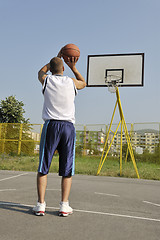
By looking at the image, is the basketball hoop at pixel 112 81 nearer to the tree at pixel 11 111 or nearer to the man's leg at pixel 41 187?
the man's leg at pixel 41 187

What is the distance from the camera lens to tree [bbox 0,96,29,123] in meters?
22.9

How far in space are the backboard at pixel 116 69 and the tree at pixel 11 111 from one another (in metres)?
14.4

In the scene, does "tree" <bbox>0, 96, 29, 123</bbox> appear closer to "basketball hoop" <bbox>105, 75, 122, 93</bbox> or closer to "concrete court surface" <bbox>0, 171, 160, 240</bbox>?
"basketball hoop" <bbox>105, 75, 122, 93</bbox>

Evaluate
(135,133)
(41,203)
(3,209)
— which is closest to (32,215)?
(41,203)

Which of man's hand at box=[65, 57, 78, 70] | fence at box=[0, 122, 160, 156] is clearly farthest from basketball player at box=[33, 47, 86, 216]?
fence at box=[0, 122, 160, 156]

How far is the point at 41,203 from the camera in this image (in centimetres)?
288

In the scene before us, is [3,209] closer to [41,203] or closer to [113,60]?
[41,203]

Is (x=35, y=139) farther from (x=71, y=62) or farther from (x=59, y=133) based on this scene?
(x=59, y=133)

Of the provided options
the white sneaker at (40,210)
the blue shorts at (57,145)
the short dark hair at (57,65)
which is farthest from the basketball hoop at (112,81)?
the white sneaker at (40,210)

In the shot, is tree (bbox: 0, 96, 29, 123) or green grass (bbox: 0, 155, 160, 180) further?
tree (bbox: 0, 96, 29, 123)

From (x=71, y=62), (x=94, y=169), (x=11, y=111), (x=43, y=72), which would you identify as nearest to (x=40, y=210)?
(x=43, y=72)

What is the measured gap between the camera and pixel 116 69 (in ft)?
31.5

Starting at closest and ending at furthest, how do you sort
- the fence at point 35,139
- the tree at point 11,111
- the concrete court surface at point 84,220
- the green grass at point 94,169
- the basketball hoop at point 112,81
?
the concrete court surface at point 84,220 → the green grass at point 94,169 → the basketball hoop at point 112,81 → the fence at point 35,139 → the tree at point 11,111

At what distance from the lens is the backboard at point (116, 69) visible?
9.27m
